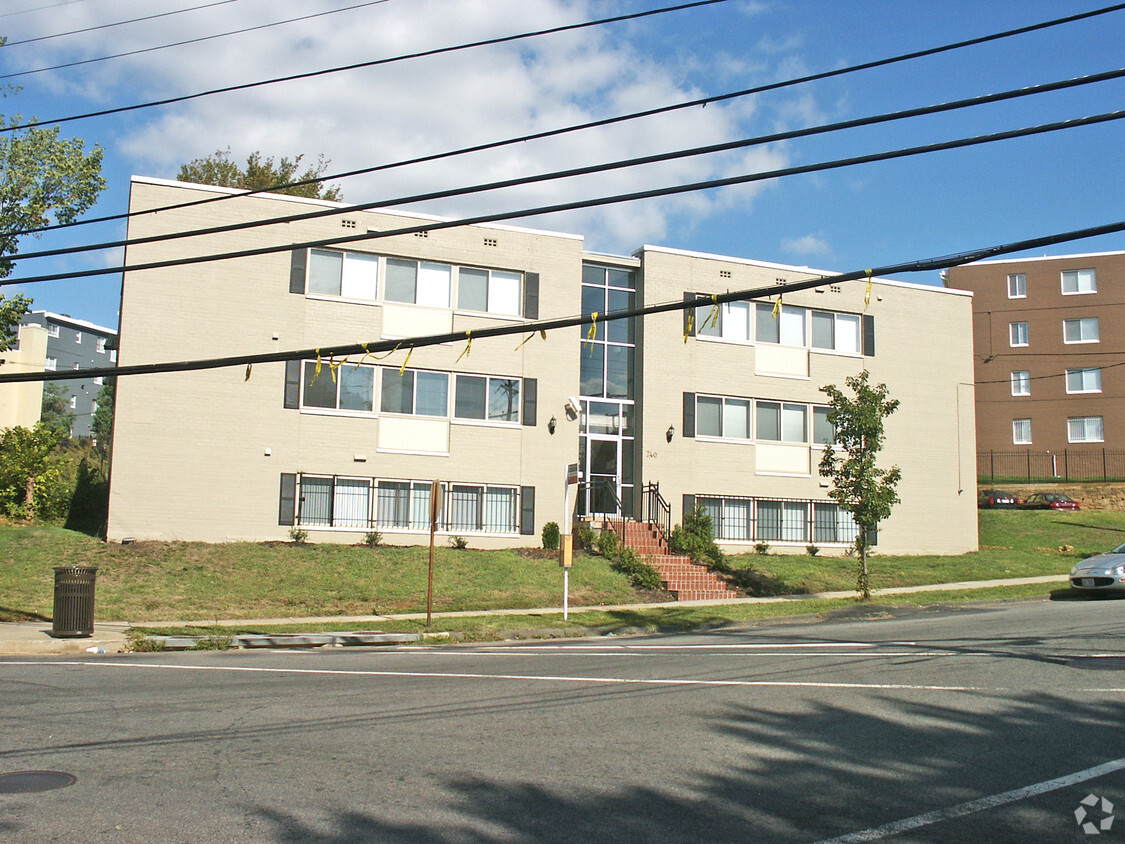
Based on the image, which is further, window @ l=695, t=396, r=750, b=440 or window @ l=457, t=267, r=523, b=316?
window @ l=695, t=396, r=750, b=440

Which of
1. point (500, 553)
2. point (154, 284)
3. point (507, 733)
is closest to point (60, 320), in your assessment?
point (154, 284)

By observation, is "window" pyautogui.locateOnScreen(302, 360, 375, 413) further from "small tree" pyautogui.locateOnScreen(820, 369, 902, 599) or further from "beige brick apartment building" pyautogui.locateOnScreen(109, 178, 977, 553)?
"small tree" pyautogui.locateOnScreen(820, 369, 902, 599)

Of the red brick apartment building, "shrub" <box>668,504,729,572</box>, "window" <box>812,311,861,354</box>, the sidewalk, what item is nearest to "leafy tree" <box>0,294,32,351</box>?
the sidewalk

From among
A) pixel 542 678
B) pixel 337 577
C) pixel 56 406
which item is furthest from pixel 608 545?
pixel 56 406

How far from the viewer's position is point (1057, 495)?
141 feet

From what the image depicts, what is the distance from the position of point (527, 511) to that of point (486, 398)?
3.27 metres

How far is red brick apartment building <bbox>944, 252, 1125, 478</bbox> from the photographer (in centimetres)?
4747

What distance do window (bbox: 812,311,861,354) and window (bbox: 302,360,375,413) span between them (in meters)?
13.7

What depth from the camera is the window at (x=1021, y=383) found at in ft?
161

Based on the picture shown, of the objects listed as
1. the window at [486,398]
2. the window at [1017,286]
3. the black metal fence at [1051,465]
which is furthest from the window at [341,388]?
the window at [1017,286]

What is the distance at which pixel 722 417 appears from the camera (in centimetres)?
2875

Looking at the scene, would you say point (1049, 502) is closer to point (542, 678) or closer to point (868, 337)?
point (868, 337)

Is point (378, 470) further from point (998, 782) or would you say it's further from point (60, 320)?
point (60, 320)

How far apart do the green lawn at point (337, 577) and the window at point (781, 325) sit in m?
6.73
